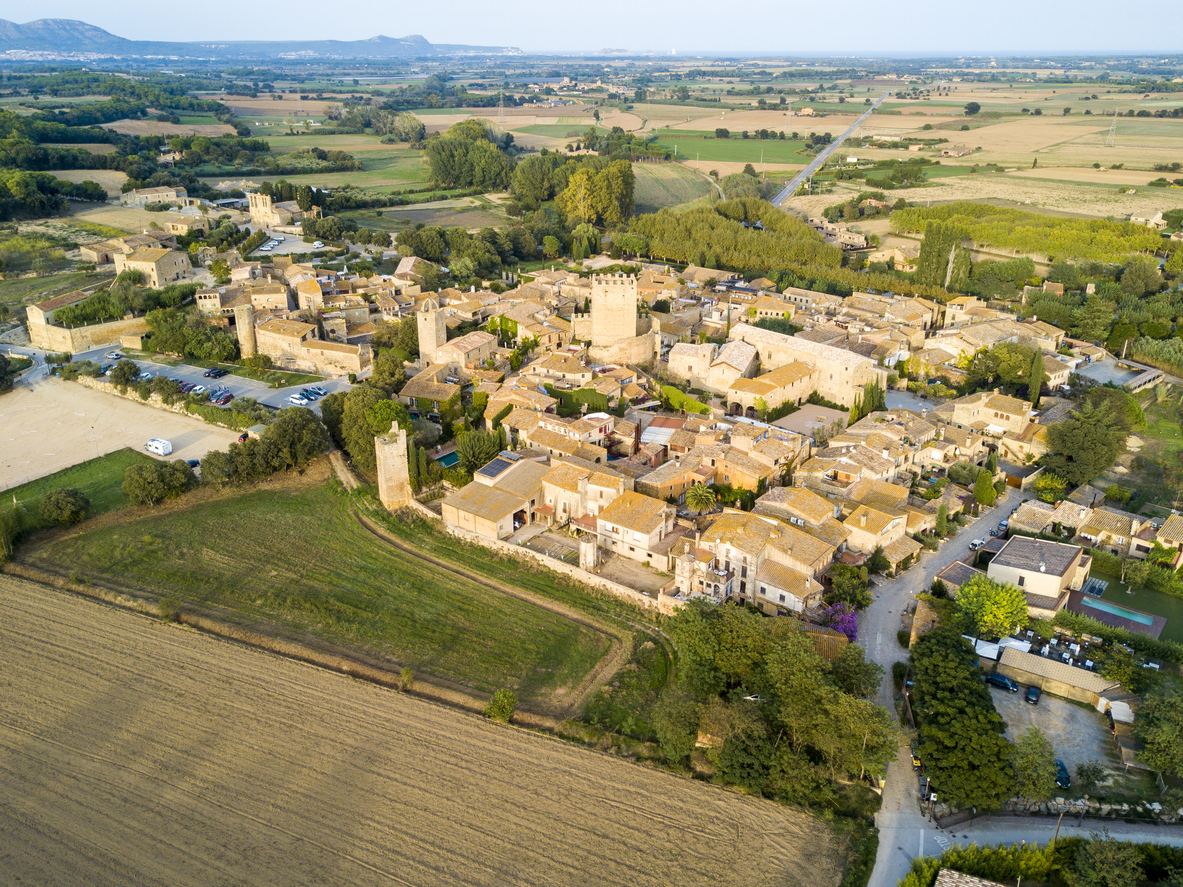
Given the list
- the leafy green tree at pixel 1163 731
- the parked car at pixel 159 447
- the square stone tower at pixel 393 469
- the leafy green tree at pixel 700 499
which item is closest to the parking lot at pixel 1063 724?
the leafy green tree at pixel 1163 731

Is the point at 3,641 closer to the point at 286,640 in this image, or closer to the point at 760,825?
the point at 286,640

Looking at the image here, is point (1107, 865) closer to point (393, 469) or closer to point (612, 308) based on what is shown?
point (393, 469)

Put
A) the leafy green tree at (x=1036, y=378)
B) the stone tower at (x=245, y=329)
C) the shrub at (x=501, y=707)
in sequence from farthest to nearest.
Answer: the stone tower at (x=245, y=329) → the leafy green tree at (x=1036, y=378) → the shrub at (x=501, y=707)

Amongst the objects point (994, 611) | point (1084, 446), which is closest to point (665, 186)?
point (1084, 446)

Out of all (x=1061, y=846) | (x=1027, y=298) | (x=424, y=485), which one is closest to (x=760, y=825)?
(x=1061, y=846)

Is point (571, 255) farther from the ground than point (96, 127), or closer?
closer

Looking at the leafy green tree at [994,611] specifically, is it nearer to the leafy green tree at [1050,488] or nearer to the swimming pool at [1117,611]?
the swimming pool at [1117,611]

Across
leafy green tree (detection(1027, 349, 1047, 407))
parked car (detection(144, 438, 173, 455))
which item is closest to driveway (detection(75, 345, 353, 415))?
parked car (detection(144, 438, 173, 455))
